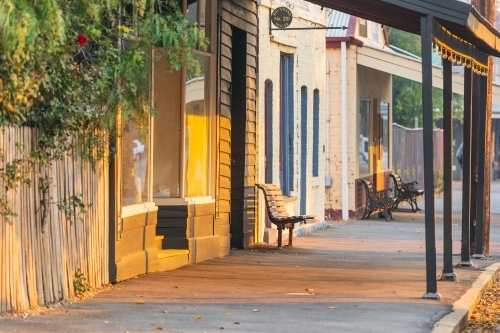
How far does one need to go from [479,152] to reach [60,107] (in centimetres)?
750

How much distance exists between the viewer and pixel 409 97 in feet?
161

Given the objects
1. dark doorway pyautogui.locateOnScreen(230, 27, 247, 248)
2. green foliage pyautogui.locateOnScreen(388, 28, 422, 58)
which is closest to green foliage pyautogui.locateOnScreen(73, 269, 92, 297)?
dark doorway pyautogui.locateOnScreen(230, 27, 247, 248)

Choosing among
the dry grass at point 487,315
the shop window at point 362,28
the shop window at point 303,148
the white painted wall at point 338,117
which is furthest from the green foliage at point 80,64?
the shop window at point 362,28

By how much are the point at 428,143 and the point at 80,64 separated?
10.9ft

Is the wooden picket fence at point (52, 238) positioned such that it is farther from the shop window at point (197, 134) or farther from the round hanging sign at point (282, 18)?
the round hanging sign at point (282, 18)

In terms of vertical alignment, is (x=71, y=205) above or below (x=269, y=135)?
below

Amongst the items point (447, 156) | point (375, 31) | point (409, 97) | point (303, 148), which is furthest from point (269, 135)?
point (409, 97)

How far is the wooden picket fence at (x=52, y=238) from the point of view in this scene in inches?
328

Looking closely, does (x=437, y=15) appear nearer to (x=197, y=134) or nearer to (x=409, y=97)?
(x=197, y=134)

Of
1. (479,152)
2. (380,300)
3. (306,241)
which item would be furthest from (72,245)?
(306,241)

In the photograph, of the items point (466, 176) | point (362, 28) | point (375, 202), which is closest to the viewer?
point (466, 176)

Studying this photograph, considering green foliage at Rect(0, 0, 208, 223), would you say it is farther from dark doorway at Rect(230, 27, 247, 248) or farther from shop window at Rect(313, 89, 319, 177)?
shop window at Rect(313, 89, 319, 177)

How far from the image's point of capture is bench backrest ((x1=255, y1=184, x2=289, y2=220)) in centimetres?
1669

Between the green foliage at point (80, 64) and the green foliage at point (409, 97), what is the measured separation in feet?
125
